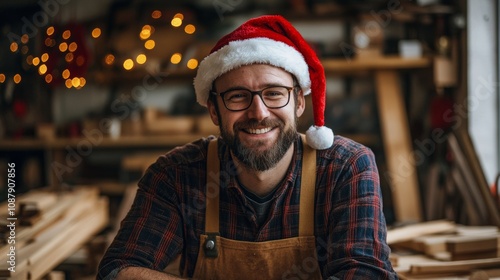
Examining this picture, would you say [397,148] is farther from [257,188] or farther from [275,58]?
[275,58]

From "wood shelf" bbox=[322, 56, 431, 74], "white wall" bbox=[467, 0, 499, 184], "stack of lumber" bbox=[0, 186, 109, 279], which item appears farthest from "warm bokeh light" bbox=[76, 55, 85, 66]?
"white wall" bbox=[467, 0, 499, 184]

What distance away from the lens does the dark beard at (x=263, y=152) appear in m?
2.15

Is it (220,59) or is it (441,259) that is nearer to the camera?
(220,59)

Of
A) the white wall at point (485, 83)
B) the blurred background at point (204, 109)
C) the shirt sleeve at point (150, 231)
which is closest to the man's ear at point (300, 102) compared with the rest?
the shirt sleeve at point (150, 231)

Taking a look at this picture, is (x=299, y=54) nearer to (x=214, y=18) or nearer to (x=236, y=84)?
(x=236, y=84)

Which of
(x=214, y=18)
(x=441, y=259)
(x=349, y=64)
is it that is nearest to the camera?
(x=441, y=259)

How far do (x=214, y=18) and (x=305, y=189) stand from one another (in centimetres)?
348

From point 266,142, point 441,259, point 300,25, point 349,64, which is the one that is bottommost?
point 441,259

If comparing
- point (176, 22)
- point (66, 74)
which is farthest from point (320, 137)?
point (66, 74)

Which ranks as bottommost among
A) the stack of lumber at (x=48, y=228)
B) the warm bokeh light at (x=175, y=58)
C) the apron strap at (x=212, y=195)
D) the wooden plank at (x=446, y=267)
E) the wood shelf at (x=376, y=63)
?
the wooden plank at (x=446, y=267)

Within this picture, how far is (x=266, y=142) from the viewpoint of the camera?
2133 mm

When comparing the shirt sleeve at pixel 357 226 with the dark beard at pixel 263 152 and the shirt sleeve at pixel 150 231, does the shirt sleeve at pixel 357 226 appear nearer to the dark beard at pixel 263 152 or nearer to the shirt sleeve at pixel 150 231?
the dark beard at pixel 263 152

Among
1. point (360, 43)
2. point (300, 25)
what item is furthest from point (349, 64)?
point (300, 25)

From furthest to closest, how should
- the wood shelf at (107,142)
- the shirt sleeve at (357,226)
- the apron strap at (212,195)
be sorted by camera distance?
1. the wood shelf at (107,142)
2. the apron strap at (212,195)
3. the shirt sleeve at (357,226)
